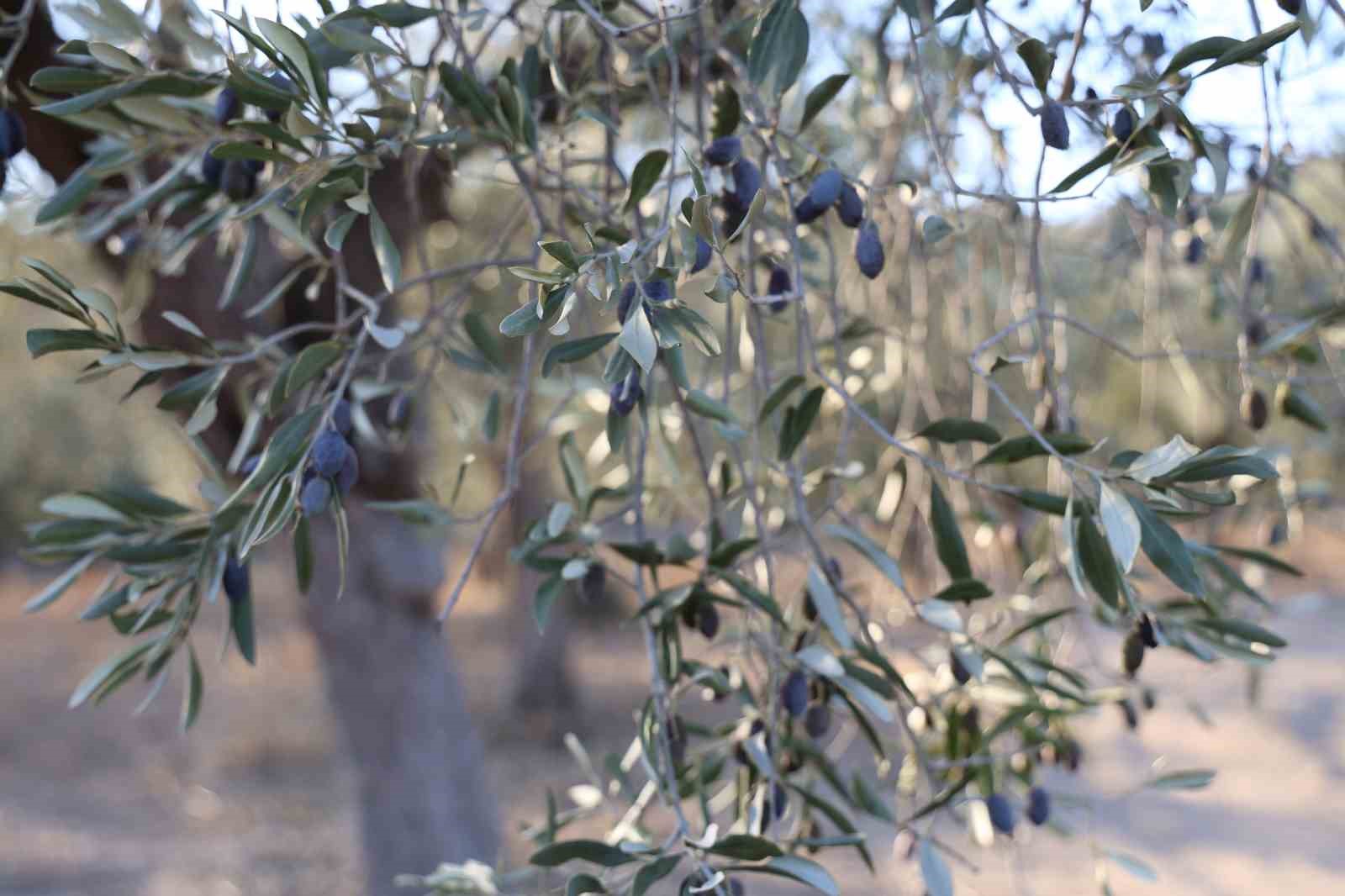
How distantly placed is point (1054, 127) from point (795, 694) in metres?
0.56

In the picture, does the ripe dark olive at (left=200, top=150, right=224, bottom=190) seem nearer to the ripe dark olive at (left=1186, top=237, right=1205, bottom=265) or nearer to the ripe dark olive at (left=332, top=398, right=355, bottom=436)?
the ripe dark olive at (left=332, top=398, right=355, bottom=436)

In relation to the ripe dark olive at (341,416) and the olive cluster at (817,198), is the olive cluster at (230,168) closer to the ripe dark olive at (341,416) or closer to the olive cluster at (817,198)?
the ripe dark olive at (341,416)

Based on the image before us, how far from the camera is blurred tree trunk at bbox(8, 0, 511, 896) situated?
2.82 meters

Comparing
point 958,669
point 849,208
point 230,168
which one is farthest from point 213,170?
point 958,669

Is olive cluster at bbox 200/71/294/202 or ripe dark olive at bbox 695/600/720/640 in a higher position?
olive cluster at bbox 200/71/294/202

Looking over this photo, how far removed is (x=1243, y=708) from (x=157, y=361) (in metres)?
7.23

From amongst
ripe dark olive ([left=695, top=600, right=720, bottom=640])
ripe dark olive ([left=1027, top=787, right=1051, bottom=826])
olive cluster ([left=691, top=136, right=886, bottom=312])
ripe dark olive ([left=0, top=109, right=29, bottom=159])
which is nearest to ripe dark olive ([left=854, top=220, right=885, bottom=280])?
olive cluster ([left=691, top=136, right=886, bottom=312])

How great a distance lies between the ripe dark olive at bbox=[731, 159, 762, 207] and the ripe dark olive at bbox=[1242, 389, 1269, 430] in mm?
727

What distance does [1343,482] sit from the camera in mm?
10883

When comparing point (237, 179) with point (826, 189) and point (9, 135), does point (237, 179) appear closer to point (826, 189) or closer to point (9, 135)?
point (9, 135)

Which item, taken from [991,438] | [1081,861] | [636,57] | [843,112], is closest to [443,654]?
[843,112]

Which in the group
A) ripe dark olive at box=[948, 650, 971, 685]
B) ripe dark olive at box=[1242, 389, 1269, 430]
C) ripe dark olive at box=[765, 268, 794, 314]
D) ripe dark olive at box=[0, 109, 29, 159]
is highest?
ripe dark olive at box=[0, 109, 29, 159]

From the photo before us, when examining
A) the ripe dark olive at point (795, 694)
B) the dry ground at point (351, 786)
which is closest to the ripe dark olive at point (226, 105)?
the ripe dark olive at point (795, 694)

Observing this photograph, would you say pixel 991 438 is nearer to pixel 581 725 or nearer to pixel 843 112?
pixel 843 112
